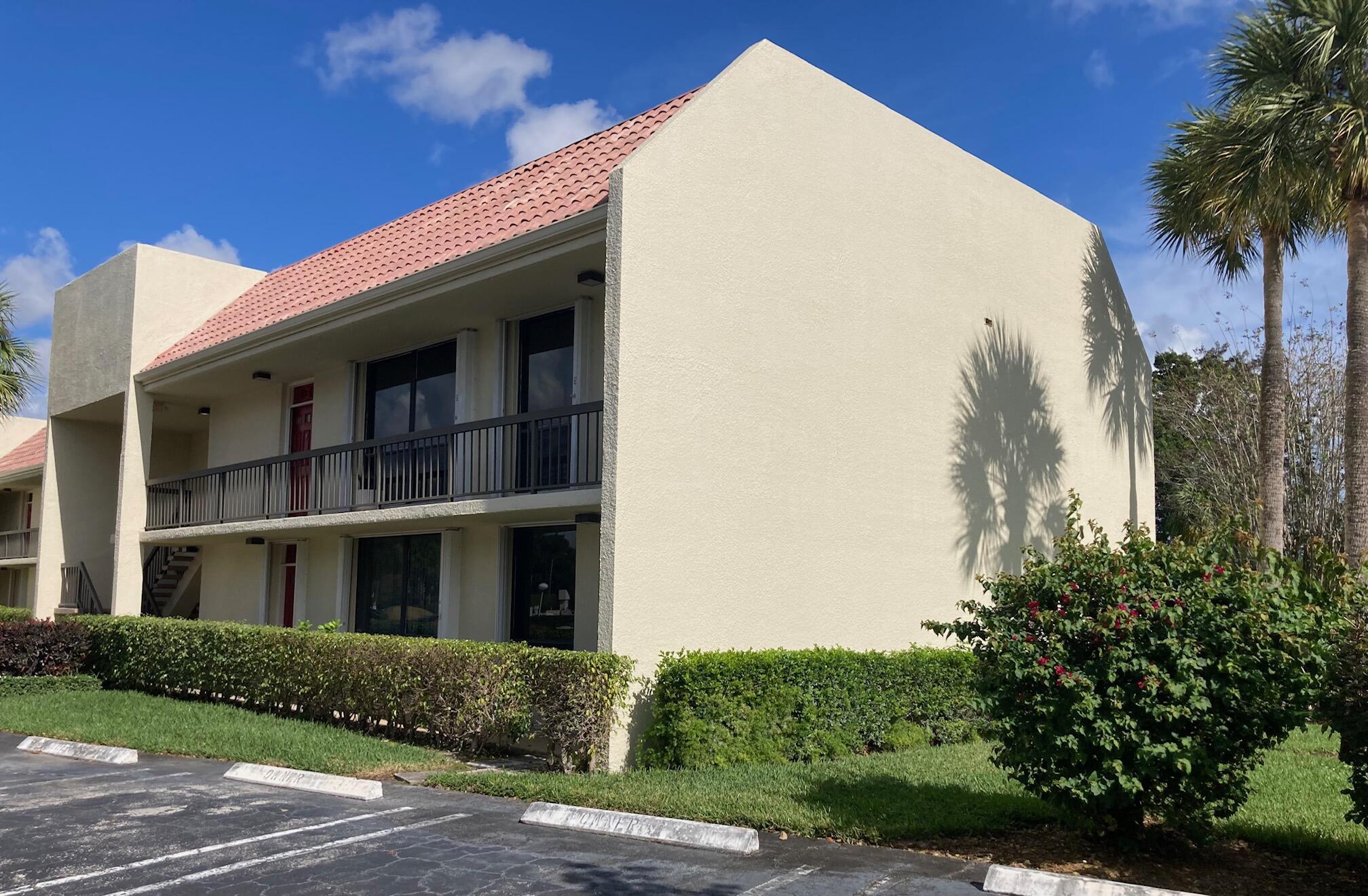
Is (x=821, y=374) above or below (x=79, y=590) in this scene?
above

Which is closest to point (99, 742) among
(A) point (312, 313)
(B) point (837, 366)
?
(A) point (312, 313)

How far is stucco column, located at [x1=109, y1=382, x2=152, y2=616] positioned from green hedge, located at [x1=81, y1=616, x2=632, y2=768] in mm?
2687

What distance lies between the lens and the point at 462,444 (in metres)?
14.5

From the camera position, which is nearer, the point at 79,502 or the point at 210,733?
the point at 210,733

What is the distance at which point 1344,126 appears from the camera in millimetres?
15758

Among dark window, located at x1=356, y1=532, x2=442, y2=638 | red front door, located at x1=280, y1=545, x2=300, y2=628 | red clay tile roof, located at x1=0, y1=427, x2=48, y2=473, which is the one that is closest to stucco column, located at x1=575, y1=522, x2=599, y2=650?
dark window, located at x1=356, y1=532, x2=442, y2=638

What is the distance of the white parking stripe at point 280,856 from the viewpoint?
6.66 m

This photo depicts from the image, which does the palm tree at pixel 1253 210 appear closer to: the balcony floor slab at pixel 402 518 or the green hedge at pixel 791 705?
the green hedge at pixel 791 705

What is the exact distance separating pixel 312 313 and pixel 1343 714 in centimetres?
1337

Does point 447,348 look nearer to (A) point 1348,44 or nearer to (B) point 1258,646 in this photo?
(B) point 1258,646

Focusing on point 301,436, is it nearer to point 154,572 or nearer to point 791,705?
point 154,572

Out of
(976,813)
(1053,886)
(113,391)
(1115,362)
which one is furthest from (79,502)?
(1053,886)

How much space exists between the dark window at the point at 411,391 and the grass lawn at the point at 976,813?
7.59 m

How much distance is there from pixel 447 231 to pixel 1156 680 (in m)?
11.7
